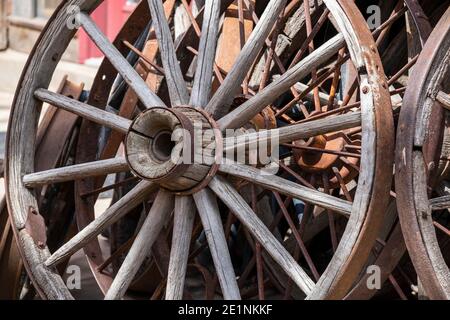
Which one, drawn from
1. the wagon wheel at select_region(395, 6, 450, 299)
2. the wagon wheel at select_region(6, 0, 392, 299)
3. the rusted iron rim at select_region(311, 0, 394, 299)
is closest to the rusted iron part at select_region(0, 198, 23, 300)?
the wagon wheel at select_region(6, 0, 392, 299)

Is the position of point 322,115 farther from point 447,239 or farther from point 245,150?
point 447,239

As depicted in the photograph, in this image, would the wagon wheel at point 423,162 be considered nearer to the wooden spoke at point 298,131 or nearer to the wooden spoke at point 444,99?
the wooden spoke at point 444,99

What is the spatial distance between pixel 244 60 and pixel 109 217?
640 mm

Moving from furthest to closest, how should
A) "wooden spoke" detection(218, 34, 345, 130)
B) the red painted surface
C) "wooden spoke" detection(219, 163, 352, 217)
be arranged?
the red painted surface, "wooden spoke" detection(218, 34, 345, 130), "wooden spoke" detection(219, 163, 352, 217)

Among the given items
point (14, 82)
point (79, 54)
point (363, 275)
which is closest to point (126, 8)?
point (79, 54)

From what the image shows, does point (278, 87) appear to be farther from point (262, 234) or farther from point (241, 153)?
point (262, 234)

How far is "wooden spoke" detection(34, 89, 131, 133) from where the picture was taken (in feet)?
10.3

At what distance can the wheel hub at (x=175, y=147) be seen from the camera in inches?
112

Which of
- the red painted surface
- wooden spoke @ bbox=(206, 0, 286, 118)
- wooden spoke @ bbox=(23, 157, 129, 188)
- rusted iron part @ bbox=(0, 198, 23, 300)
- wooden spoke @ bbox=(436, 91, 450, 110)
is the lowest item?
rusted iron part @ bbox=(0, 198, 23, 300)

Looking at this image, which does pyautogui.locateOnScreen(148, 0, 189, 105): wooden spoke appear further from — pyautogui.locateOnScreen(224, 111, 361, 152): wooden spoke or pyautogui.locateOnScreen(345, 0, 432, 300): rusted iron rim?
pyautogui.locateOnScreen(345, 0, 432, 300): rusted iron rim

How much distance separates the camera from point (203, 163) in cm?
290

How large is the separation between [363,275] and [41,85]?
1.27 meters

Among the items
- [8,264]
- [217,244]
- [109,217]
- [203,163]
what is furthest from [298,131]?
[8,264]

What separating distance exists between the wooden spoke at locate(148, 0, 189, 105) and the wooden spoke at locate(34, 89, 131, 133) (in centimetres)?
18
